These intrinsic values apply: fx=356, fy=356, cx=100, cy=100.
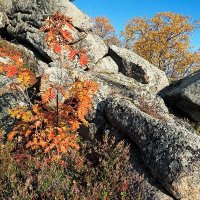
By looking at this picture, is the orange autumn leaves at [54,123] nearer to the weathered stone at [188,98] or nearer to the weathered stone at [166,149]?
the weathered stone at [166,149]

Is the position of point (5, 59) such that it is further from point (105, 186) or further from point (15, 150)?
point (105, 186)

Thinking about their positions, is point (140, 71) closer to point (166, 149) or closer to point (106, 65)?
point (106, 65)

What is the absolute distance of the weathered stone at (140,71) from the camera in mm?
16062

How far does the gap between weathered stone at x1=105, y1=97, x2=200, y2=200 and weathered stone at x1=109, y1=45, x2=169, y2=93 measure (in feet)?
21.9

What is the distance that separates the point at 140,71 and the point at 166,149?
357 inches

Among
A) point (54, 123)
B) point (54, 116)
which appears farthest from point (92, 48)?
point (54, 123)

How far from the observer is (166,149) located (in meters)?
7.61

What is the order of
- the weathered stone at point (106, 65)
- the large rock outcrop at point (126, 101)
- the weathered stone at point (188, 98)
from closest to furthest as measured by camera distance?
the large rock outcrop at point (126, 101) < the weathered stone at point (188, 98) < the weathered stone at point (106, 65)


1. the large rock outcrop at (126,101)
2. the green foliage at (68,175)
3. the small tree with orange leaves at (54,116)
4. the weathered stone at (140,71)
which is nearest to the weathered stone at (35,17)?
the large rock outcrop at (126,101)

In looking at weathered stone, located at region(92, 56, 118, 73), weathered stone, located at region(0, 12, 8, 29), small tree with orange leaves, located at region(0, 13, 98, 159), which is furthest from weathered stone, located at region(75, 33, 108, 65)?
small tree with orange leaves, located at region(0, 13, 98, 159)

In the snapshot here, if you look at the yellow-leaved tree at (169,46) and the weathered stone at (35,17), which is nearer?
the weathered stone at (35,17)

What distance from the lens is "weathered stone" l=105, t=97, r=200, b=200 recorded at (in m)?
7.02

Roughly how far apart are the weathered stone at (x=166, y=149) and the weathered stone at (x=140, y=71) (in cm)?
669

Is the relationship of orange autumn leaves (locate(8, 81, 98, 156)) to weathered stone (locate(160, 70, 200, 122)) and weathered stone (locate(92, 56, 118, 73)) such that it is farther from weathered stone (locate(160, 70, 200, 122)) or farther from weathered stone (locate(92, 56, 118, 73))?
weathered stone (locate(92, 56, 118, 73))
